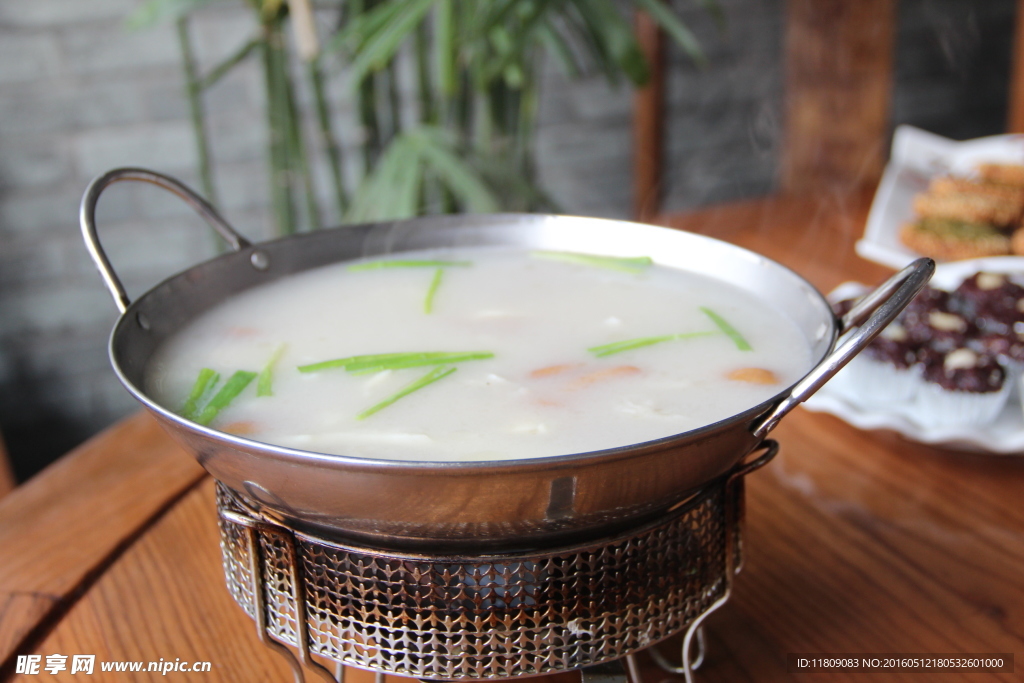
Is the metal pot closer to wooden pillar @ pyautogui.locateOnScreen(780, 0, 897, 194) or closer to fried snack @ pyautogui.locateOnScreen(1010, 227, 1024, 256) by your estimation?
fried snack @ pyautogui.locateOnScreen(1010, 227, 1024, 256)

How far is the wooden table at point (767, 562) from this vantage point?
0.87 metres

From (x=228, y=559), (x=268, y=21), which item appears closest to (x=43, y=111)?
(x=268, y=21)

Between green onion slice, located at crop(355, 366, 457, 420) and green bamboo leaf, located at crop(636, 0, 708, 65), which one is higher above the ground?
green bamboo leaf, located at crop(636, 0, 708, 65)

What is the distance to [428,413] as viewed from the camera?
0.78 meters

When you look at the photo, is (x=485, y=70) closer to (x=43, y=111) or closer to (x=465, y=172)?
(x=465, y=172)

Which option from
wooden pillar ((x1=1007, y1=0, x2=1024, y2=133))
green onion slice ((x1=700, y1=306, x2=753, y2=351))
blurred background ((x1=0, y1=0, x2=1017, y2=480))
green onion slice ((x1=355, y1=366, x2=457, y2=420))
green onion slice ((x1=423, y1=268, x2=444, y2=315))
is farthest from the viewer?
wooden pillar ((x1=1007, y1=0, x2=1024, y2=133))

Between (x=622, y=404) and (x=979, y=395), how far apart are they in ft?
2.00

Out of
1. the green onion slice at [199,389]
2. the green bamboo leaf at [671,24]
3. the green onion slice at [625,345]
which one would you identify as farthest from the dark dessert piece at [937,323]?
the green onion slice at [199,389]

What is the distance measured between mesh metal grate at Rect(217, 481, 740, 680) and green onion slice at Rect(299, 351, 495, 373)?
202 mm

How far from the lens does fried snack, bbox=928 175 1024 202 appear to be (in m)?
1.93

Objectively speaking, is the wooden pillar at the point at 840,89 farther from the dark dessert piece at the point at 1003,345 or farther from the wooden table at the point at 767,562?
the wooden table at the point at 767,562

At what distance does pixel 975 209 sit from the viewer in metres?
1.90

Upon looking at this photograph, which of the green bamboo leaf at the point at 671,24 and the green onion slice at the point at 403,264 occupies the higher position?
the green bamboo leaf at the point at 671,24

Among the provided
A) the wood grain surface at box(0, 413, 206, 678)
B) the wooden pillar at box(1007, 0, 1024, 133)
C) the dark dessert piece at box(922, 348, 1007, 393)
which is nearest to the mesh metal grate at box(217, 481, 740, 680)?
the wood grain surface at box(0, 413, 206, 678)
